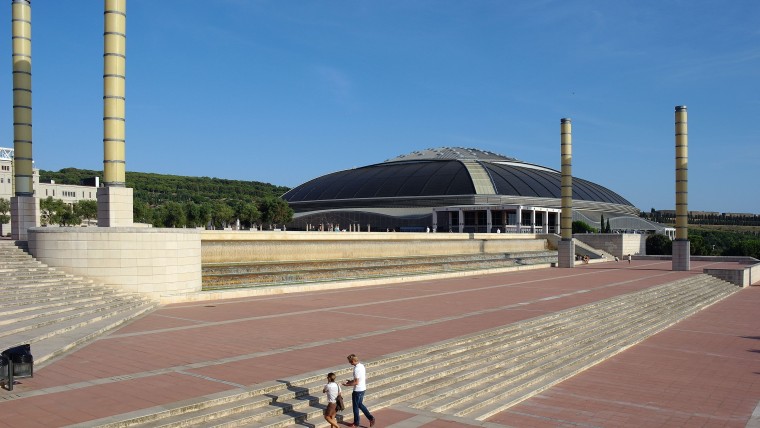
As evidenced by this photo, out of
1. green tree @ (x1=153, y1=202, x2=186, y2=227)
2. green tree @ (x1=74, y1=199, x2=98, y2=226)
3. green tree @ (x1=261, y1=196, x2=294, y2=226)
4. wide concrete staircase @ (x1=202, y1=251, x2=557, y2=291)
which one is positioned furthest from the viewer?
green tree @ (x1=261, y1=196, x2=294, y2=226)

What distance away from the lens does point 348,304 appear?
24062mm

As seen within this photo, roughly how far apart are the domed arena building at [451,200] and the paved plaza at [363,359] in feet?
166

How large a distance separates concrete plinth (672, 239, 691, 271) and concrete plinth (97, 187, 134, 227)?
39.3m

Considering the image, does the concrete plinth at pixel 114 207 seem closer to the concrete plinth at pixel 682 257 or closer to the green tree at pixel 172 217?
the concrete plinth at pixel 682 257

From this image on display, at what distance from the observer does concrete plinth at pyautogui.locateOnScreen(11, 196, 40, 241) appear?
29.1 metres

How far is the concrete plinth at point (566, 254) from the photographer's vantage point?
5241 centimetres

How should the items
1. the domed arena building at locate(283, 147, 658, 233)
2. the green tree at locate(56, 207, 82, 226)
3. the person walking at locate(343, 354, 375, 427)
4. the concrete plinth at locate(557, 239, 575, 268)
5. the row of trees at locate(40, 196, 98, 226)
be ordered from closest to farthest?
1. the person walking at locate(343, 354, 375, 427)
2. the concrete plinth at locate(557, 239, 575, 268)
3. the row of trees at locate(40, 196, 98, 226)
4. the green tree at locate(56, 207, 82, 226)
5. the domed arena building at locate(283, 147, 658, 233)

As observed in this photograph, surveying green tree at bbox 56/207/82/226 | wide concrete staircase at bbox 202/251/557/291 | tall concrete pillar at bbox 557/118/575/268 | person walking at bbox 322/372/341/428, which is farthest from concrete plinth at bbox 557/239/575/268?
person walking at bbox 322/372/341/428

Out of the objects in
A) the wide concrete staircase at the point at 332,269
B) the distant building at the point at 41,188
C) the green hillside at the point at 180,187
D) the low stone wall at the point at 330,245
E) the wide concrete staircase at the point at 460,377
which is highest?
the green hillside at the point at 180,187

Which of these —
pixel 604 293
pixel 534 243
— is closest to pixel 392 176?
pixel 534 243

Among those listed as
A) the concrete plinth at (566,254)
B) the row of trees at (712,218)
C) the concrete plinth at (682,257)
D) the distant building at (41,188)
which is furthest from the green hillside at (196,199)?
the row of trees at (712,218)

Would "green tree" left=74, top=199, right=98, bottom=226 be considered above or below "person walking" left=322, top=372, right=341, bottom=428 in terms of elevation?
above

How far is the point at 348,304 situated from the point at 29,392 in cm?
1413

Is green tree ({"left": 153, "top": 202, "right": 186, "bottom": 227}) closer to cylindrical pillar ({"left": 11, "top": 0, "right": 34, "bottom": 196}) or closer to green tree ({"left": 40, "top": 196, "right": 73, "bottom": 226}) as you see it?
green tree ({"left": 40, "top": 196, "right": 73, "bottom": 226})
